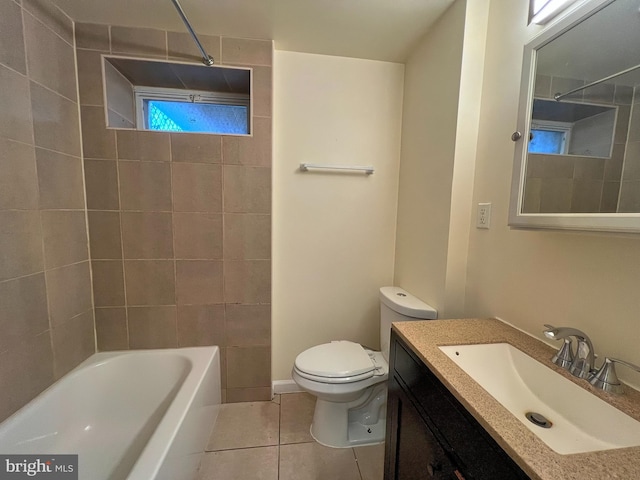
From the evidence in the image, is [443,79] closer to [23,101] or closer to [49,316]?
[23,101]

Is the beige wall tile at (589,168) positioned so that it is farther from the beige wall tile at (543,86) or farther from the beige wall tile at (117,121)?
the beige wall tile at (117,121)

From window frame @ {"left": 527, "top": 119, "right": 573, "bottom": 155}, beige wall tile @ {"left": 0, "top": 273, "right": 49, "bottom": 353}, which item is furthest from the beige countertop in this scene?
beige wall tile @ {"left": 0, "top": 273, "right": 49, "bottom": 353}

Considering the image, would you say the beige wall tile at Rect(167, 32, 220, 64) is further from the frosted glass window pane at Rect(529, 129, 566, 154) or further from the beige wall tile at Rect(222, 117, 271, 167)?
the frosted glass window pane at Rect(529, 129, 566, 154)

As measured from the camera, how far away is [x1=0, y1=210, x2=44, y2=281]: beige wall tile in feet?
3.48

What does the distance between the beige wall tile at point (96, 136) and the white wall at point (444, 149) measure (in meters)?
1.75

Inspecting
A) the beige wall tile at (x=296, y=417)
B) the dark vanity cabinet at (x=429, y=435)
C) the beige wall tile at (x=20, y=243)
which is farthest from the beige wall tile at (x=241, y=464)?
Result: the beige wall tile at (x=20, y=243)

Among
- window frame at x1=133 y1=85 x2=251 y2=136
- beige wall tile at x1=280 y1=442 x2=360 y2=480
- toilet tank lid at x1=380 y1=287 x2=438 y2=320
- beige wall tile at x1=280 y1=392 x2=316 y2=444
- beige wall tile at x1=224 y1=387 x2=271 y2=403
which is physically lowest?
beige wall tile at x1=280 y1=442 x2=360 y2=480

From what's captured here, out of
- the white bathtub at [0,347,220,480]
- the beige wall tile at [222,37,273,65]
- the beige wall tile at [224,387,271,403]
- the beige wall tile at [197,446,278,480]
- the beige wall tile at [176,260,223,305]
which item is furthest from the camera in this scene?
the beige wall tile at [224,387,271,403]

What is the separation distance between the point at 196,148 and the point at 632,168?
178 cm

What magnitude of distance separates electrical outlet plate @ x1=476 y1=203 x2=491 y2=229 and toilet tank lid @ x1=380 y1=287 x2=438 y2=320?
469 mm

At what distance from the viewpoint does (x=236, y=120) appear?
69.3 inches

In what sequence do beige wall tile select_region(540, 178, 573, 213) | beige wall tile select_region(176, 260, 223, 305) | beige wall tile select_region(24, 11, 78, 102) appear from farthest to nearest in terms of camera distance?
beige wall tile select_region(176, 260, 223, 305), beige wall tile select_region(24, 11, 78, 102), beige wall tile select_region(540, 178, 573, 213)

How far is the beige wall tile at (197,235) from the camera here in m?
1.59

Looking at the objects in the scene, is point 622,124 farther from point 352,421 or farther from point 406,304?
point 352,421
